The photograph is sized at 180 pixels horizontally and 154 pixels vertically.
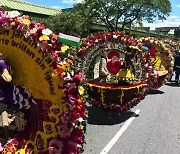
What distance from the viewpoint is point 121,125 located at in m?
8.45

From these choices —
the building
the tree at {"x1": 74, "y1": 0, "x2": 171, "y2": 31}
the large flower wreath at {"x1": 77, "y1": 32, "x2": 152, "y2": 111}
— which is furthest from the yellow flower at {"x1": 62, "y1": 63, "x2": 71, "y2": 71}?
the tree at {"x1": 74, "y1": 0, "x2": 171, "y2": 31}

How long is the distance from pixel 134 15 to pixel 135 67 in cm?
4843

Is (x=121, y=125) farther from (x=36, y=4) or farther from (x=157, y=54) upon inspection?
(x=36, y=4)

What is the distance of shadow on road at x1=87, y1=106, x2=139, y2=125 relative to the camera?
8602 mm

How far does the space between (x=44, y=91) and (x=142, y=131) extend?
405cm

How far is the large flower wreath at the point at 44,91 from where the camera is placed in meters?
4.51

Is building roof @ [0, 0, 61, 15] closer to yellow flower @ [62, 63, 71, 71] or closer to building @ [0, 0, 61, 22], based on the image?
building @ [0, 0, 61, 22]

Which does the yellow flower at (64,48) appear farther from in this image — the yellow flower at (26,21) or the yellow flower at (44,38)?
the yellow flower at (26,21)

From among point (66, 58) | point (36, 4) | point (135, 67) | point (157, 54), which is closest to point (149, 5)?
point (36, 4)

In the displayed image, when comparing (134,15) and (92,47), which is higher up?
(134,15)

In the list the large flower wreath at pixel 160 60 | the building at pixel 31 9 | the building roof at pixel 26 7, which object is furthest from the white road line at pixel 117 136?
the building roof at pixel 26 7

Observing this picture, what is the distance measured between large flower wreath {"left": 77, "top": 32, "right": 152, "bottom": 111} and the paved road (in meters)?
0.57

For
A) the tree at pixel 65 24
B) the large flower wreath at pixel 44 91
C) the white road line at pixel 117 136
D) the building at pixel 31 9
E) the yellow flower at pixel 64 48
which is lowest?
the white road line at pixel 117 136

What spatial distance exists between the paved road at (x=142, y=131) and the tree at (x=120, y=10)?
4400cm
